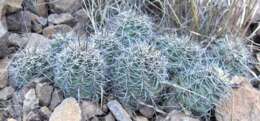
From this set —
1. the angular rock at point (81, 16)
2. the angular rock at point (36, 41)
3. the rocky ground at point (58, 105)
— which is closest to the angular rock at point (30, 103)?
the rocky ground at point (58, 105)

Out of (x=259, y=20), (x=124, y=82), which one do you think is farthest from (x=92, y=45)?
(x=259, y=20)

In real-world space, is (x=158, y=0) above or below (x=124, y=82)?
above

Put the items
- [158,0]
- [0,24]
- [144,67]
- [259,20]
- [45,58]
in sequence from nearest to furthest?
[144,67]
[45,58]
[0,24]
[158,0]
[259,20]

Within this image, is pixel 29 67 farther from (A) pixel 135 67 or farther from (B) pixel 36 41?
(A) pixel 135 67

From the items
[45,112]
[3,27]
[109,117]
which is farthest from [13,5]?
[109,117]

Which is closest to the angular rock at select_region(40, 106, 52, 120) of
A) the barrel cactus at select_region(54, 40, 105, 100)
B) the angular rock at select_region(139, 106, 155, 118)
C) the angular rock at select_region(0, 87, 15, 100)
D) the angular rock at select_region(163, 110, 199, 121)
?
the barrel cactus at select_region(54, 40, 105, 100)

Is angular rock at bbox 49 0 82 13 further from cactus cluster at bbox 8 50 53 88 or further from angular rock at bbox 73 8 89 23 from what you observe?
cactus cluster at bbox 8 50 53 88

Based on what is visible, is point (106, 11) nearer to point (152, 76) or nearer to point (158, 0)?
point (158, 0)

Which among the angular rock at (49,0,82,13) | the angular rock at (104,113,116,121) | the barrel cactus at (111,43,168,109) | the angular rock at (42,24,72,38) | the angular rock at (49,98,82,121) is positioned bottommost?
the angular rock at (104,113,116,121)
